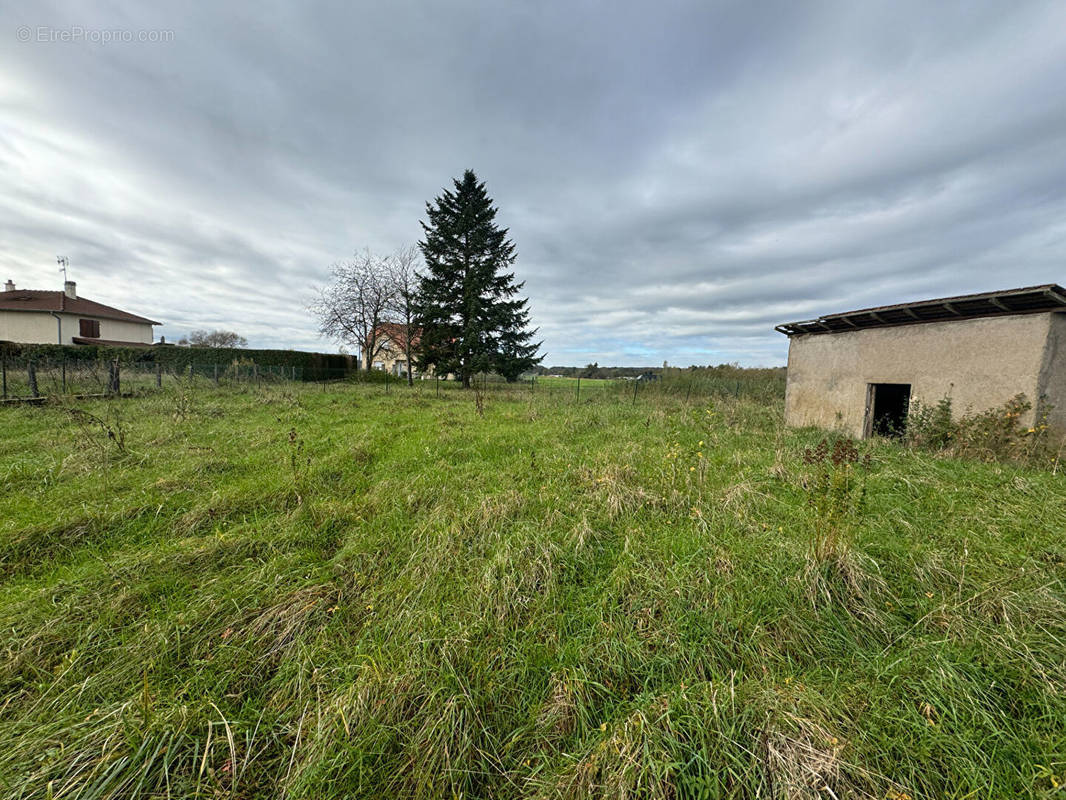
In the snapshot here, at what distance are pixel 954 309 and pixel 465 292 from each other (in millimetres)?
18808

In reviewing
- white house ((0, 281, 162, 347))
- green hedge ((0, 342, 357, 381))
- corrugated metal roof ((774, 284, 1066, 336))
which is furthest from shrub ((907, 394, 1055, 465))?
white house ((0, 281, 162, 347))

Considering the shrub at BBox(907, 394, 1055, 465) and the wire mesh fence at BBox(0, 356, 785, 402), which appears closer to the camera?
the shrub at BBox(907, 394, 1055, 465)

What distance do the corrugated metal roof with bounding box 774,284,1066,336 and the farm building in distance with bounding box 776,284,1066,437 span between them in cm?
1

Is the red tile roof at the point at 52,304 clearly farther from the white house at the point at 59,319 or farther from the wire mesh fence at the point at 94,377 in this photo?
the wire mesh fence at the point at 94,377

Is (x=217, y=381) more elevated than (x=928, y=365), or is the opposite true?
(x=928, y=365)

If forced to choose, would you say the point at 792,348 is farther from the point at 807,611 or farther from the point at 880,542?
the point at 807,611

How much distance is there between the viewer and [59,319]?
24.0m

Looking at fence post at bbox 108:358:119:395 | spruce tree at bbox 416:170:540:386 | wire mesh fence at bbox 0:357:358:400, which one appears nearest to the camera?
wire mesh fence at bbox 0:357:358:400

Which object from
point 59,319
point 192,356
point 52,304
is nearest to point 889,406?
point 192,356

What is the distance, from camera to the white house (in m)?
23.9

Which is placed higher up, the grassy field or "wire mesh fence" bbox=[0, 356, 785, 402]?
"wire mesh fence" bbox=[0, 356, 785, 402]

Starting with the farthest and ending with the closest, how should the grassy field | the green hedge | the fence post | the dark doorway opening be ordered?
the green hedge → the fence post → the dark doorway opening → the grassy field

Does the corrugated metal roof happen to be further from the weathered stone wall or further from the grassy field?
the grassy field

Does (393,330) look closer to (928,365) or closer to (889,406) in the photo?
(889,406)
